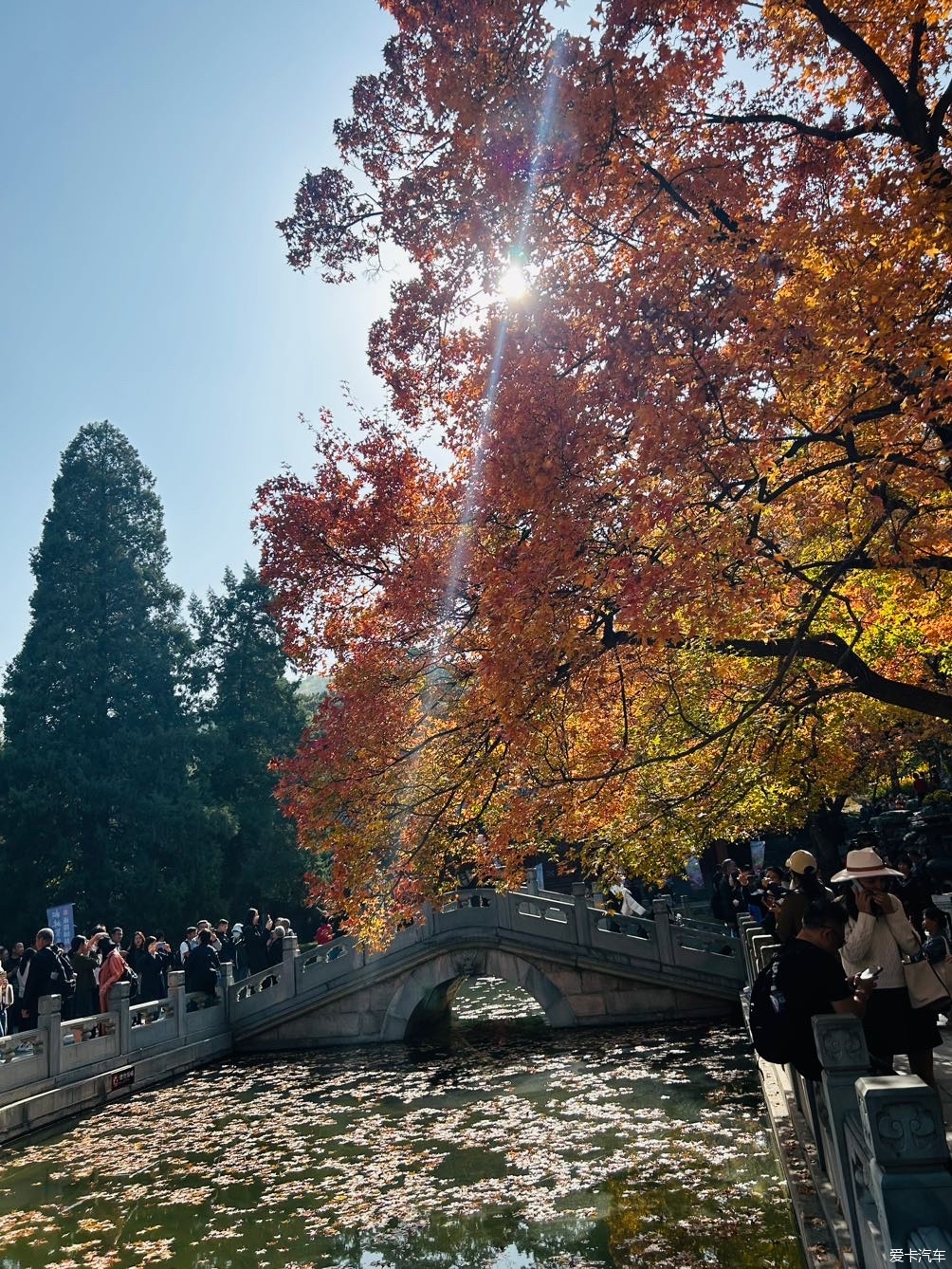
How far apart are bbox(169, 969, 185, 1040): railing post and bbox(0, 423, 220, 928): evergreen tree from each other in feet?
46.3

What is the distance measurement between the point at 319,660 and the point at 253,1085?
34.2 ft

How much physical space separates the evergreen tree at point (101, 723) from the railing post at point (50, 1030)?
57.2ft

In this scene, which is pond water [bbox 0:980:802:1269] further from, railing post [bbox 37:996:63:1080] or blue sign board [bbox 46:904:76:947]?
blue sign board [bbox 46:904:76:947]

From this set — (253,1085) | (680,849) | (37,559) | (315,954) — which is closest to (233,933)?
(315,954)

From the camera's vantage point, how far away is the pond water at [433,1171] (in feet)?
29.8

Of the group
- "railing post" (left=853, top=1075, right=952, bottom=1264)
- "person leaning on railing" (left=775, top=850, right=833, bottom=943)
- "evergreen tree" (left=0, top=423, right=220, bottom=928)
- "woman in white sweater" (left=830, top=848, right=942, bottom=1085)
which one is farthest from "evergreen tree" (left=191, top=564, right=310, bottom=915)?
"railing post" (left=853, top=1075, right=952, bottom=1264)

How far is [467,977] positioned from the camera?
69.3 feet

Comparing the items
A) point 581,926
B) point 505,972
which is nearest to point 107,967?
point 505,972

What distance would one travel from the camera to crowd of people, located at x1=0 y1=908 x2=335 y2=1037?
17.4 meters

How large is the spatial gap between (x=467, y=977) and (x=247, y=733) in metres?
21.6

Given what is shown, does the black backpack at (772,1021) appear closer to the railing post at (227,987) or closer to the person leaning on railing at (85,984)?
the person leaning on railing at (85,984)

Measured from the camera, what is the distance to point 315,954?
22.2m

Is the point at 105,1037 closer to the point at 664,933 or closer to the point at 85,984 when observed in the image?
the point at 85,984

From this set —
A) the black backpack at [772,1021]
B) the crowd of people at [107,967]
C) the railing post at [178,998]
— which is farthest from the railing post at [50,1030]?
the black backpack at [772,1021]
